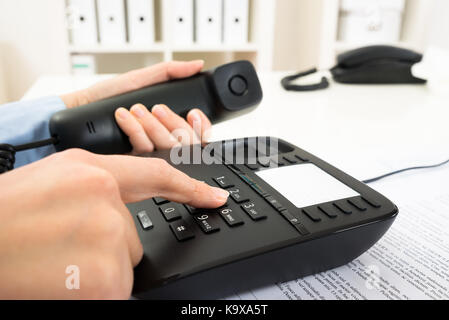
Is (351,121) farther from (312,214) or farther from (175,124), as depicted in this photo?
(312,214)

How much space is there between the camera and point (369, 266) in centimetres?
26

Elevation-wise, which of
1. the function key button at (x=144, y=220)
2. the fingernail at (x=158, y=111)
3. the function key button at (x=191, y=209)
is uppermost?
the fingernail at (x=158, y=111)

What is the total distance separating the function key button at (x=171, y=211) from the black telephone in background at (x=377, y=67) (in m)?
0.61

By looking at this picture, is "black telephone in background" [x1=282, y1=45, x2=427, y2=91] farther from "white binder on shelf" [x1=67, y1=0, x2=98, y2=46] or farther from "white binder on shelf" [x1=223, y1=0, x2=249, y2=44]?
"white binder on shelf" [x1=67, y1=0, x2=98, y2=46]

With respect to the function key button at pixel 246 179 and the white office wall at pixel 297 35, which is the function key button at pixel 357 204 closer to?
the function key button at pixel 246 179

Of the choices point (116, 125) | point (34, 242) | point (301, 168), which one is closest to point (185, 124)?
point (116, 125)

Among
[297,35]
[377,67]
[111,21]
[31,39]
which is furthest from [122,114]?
[297,35]

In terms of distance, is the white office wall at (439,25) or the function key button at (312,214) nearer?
the function key button at (312,214)

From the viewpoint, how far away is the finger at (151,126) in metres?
0.47

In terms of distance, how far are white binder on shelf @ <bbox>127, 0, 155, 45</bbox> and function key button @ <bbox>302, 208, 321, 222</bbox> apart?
3.92 ft

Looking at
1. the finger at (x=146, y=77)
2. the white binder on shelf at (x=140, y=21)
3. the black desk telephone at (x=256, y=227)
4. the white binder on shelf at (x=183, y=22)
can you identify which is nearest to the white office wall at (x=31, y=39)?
the white binder on shelf at (x=140, y=21)

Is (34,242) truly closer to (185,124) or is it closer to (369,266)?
(369,266)

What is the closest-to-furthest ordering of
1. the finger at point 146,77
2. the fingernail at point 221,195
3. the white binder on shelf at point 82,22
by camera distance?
the fingernail at point 221,195, the finger at point 146,77, the white binder on shelf at point 82,22
